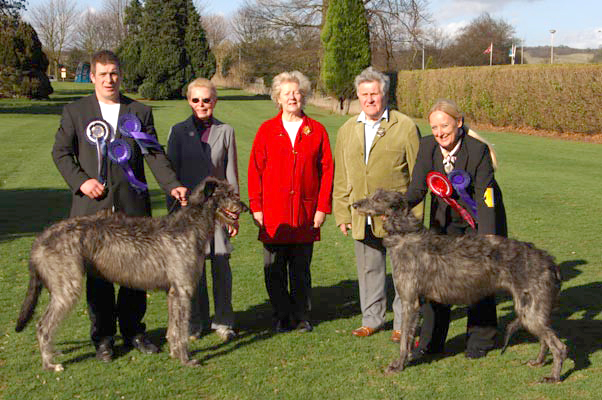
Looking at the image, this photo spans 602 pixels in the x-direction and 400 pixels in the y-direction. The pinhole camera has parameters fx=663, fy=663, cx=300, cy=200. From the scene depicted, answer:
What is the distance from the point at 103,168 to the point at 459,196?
3221 mm

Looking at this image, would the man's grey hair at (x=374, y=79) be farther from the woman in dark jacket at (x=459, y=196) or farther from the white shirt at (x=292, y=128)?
the white shirt at (x=292, y=128)

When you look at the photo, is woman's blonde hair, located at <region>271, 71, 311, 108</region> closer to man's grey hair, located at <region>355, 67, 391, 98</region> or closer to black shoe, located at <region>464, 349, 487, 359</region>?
man's grey hair, located at <region>355, 67, 391, 98</region>

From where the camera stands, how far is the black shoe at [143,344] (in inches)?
250

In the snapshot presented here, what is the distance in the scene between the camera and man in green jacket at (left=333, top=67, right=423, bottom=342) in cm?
645

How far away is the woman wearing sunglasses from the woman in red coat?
33 centimetres

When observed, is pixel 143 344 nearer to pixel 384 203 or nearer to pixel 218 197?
pixel 218 197

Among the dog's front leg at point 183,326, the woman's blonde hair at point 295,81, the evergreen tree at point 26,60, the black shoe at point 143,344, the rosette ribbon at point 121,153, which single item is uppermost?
the evergreen tree at point 26,60

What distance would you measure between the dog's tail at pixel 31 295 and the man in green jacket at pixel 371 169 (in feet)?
9.76

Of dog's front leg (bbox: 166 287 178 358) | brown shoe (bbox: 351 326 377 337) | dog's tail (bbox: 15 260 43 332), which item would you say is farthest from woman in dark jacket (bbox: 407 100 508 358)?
dog's tail (bbox: 15 260 43 332)

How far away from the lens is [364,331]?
22.7 ft

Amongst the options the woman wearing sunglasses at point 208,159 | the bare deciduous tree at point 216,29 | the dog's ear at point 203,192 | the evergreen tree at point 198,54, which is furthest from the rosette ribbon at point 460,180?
the bare deciduous tree at point 216,29

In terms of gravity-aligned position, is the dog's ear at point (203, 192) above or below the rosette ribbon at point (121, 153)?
below

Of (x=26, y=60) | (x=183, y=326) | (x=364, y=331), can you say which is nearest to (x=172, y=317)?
(x=183, y=326)

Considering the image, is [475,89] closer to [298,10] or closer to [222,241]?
[298,10]
